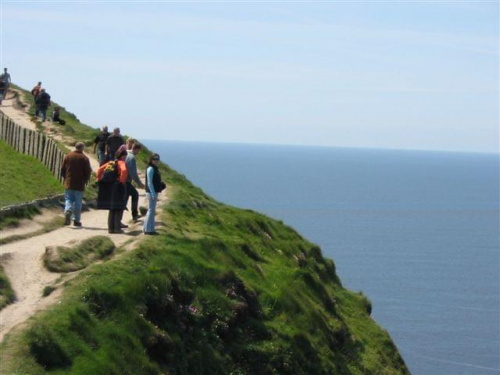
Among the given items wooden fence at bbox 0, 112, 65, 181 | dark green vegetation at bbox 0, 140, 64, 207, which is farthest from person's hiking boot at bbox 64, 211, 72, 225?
wooden fence at bbox 0, 112, 65, 181

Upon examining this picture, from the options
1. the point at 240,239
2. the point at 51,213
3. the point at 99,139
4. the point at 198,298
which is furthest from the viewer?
the point at 99,139

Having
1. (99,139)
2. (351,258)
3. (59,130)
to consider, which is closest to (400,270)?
(351,258)

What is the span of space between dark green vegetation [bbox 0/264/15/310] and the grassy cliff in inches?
45.6

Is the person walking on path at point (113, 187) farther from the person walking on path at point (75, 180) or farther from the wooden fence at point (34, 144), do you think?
the wooden fence at point (34, 144)

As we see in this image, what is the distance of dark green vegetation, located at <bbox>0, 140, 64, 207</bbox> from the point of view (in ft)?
110

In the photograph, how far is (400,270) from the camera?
13838 centimetres

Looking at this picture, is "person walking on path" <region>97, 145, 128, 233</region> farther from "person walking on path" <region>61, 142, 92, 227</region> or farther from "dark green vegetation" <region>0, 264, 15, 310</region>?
"dark green vegetation" <region>0, 264, 15, 310</region>

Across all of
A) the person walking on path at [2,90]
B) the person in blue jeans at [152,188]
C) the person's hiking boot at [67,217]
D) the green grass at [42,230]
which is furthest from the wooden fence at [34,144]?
the person walking on path at [2,90]

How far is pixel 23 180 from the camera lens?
120ft

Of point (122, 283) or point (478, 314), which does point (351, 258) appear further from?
point (122, 283)

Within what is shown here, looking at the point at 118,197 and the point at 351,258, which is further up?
the point at 118,197

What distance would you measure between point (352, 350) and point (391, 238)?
14473 cm

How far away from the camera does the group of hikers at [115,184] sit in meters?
26.4

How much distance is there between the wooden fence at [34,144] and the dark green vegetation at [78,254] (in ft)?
41.0
